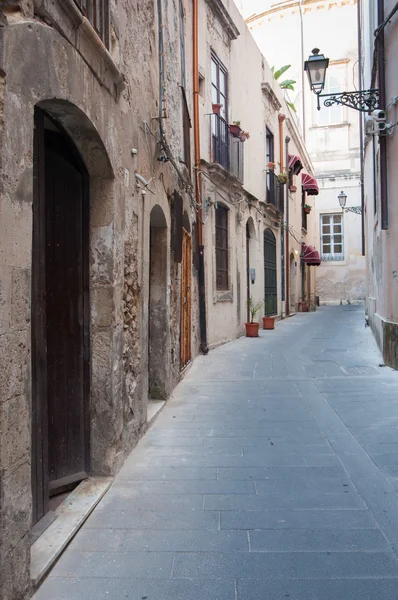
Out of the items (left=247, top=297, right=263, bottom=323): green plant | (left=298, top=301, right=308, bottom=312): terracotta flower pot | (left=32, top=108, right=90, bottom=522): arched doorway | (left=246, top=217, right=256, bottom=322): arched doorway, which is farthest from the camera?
(left=298, top=301, right=308, bottom=312): terracotta flower pot

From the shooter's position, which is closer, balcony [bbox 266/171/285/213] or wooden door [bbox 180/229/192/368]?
wooden door [bbox 180/229/192/368]

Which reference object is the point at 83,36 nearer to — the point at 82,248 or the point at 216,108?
the point at 82,248

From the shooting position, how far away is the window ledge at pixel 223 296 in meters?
10.5

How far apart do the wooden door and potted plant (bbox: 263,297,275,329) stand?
6120mm

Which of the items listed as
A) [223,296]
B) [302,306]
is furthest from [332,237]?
[223,296]

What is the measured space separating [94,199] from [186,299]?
14.3ft

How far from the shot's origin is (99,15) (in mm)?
3529

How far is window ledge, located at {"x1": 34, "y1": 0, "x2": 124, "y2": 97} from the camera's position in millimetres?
2525

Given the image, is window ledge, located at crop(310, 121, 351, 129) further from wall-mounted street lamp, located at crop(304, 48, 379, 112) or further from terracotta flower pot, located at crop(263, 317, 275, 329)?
wall-mounted street lamp, located at crop(304, 48, 379, 112)

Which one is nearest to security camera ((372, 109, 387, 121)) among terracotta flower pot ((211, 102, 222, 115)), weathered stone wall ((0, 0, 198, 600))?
weathered stone wall ((0, 0, 198, 600))

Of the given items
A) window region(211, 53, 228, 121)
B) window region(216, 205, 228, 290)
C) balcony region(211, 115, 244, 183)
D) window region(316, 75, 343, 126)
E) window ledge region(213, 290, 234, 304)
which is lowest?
window ledge region(213, 290, 234, 304)

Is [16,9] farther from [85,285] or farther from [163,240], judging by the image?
[163,240]

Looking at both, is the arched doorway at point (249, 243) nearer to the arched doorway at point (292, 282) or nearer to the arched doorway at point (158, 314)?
the arched doorway at point (292, 282)

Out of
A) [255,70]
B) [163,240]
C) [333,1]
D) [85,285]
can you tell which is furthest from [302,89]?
[85,285]
